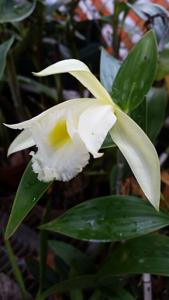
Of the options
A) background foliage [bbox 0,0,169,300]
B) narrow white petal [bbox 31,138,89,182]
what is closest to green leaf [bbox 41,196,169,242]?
background foliage [bbox 0,0,169,300]

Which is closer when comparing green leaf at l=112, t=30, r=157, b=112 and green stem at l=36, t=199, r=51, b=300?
green leaf at l=112, t=30, r=157, b=112

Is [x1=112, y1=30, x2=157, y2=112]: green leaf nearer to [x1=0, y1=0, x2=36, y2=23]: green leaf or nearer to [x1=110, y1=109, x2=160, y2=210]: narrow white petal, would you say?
[x1=110, y1=109, x2=160, y2=210]: narrow white petal

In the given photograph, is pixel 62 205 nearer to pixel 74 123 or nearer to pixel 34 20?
pixel 34 20

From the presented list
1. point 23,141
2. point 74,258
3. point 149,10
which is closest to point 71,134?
point 23,141

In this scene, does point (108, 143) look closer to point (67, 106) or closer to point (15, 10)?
point (67, 106)

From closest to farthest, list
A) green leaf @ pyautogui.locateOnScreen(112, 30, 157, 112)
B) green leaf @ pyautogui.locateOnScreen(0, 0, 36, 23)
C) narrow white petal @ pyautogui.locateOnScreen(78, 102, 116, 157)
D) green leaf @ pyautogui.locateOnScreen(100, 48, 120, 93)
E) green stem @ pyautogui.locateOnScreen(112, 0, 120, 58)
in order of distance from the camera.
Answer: narrow white petal @ pyautogui.locateOnScreen(78, 102, 116, 157)
green leaf @ pyautogui.locateOnScreen(112, 30, 157, 112)
green leaf @ pyautogui.locateOnScreen(100, 48, 120, 93)
green leaf @ pyautogui.locateOnScreen(0, 0, 36, 23)
green stem @ pyautogui.locateOnScreen(112, 0, 120, 58)

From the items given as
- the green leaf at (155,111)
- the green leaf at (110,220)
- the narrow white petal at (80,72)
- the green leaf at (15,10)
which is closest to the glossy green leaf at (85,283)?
the green leaf at (110,220)

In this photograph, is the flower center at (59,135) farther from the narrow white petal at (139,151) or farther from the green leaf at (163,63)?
the green leaf at (163,63)
